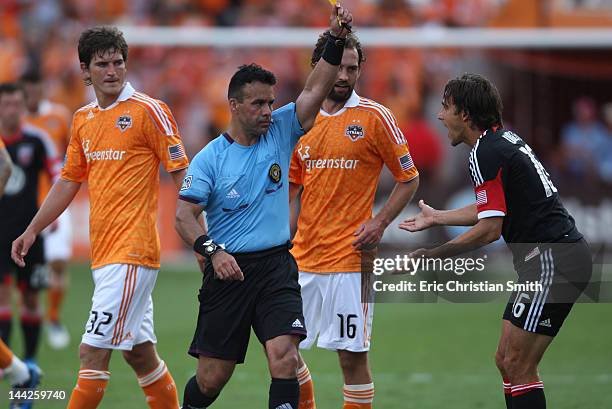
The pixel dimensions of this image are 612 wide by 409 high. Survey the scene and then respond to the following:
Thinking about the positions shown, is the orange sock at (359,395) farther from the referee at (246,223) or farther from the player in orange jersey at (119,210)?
the player in orange jersey at (119,210)

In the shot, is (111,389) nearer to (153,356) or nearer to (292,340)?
(153,356)

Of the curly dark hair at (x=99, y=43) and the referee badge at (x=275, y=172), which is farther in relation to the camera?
the curly dark hair at (x=99, y=43)

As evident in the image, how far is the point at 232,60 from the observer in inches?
754

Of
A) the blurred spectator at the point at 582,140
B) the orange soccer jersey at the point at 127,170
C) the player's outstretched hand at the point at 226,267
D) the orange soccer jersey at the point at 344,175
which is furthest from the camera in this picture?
the blurred spectator at the point at 582,140

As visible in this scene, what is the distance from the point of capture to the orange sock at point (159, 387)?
24.7 feet

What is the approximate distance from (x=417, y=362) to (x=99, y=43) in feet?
17.0

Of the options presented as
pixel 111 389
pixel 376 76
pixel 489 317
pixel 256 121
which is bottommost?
pixel 111 389

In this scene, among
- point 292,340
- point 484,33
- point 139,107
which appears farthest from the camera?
point 484,33

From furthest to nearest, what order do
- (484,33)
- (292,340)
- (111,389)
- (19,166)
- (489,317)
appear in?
(484,33)
(489,317)
(19,166)
(111,389)
(292,340)

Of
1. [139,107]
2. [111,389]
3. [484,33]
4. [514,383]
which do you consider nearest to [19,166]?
[111,389]

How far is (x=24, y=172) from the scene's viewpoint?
35.2 ft

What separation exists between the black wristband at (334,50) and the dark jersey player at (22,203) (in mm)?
4436

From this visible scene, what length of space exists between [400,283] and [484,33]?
455 inches

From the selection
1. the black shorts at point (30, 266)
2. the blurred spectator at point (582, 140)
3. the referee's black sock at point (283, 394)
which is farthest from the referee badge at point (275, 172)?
the blurred spectator at point (582, 140)
